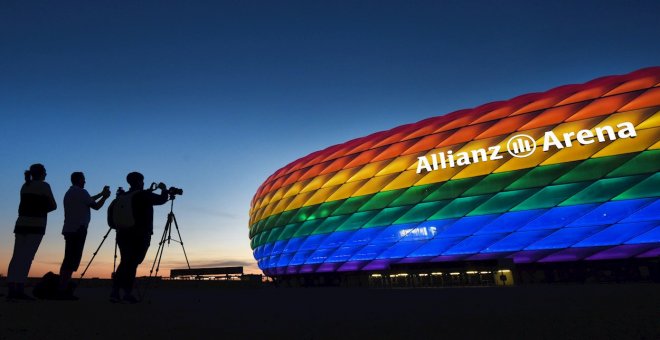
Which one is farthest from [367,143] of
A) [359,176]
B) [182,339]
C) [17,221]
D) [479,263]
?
[182,339]

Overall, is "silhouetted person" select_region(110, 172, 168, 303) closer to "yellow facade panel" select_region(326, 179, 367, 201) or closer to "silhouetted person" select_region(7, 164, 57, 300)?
"silhouetted person" select_region(7, 164, 57, 300)

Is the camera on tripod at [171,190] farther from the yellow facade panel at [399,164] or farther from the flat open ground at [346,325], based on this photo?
the yellow facade panel at [399,164]

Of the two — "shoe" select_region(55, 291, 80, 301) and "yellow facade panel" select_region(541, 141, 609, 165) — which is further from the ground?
"yellow facade panel" select_region(541, 141, 609, 165)

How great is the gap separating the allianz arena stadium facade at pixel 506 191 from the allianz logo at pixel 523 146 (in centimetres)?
4

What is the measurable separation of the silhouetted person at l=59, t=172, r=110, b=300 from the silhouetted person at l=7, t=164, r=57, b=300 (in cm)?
25

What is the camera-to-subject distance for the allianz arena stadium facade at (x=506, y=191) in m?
13.0

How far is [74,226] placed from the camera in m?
5.21

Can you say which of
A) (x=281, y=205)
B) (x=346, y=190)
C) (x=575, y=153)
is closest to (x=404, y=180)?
(x=346, y=190)

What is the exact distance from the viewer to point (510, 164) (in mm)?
14938

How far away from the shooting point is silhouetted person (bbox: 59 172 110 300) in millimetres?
5176

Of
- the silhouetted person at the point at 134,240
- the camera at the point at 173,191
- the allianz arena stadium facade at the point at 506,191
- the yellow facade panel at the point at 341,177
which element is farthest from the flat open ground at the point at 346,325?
the yellow facade panel at the point at 341,177

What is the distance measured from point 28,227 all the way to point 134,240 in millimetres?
1363

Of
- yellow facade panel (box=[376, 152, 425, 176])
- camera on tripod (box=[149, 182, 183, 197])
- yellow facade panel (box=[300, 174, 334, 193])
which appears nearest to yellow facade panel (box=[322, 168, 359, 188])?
yellow facade panel (box=[300, 174, 334, 193])

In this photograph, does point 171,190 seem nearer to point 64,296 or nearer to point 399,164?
point 64,296
